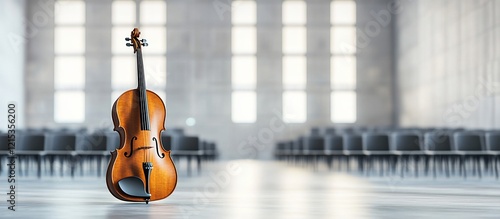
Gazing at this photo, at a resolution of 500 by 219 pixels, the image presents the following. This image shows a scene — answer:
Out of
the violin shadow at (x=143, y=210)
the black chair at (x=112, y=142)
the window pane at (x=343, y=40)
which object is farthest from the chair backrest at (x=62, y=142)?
the window pane at (x=343, y=40)

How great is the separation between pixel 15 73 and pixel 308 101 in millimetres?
9223

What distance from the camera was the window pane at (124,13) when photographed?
72.9ft

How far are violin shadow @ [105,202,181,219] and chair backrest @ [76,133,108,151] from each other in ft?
18.1

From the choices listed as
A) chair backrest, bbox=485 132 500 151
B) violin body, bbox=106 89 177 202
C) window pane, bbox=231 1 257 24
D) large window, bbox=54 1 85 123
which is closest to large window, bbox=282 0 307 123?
window pane, bbox=231 1 257 24

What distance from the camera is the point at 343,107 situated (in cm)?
2238

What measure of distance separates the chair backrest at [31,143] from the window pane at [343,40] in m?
13.4

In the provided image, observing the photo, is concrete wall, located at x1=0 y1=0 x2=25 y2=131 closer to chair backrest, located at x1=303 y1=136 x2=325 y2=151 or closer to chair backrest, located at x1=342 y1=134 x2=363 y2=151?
chair backrest, located at x1=303 y1=136 x2=325 y2=151

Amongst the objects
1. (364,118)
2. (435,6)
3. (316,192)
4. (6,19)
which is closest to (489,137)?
(316,192)

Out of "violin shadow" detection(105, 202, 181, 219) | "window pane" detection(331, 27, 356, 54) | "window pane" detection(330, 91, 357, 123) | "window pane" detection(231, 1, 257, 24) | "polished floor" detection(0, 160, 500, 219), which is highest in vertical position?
"window pane" detection(231, 1, 257, 24)

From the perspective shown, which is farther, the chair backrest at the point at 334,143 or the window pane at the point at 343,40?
the window pane at the point at 343,40

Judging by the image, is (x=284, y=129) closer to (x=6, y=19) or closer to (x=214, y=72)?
(x=214, y=72)

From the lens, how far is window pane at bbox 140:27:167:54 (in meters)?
22.2

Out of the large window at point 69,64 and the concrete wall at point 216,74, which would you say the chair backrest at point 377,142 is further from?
the large window at point 69,64

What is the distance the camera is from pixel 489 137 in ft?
34.4
